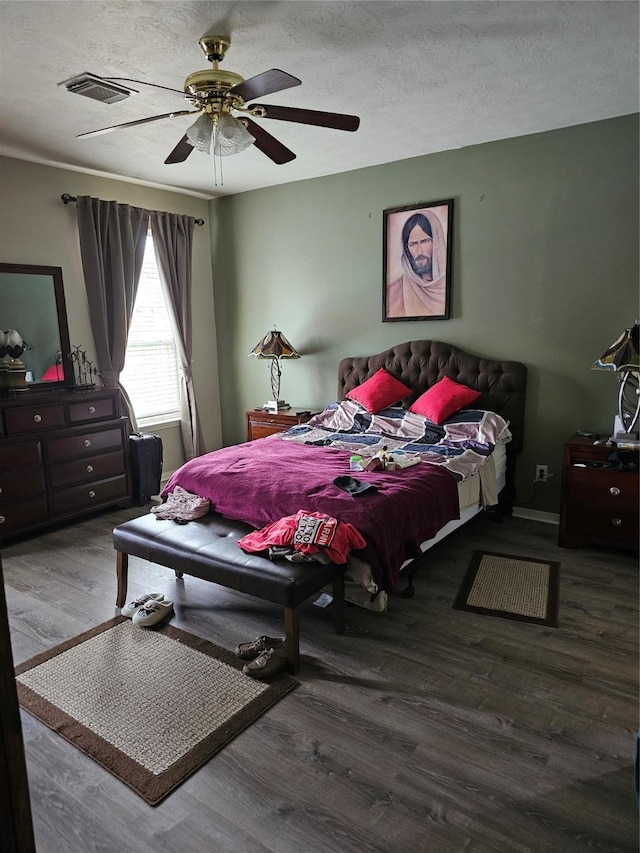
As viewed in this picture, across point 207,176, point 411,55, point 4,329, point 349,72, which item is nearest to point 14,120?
point 4,329

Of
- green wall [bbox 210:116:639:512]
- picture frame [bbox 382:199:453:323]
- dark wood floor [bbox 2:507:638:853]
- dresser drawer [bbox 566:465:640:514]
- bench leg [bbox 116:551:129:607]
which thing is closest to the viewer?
dark wood floor [bbox 2:507:638:853]

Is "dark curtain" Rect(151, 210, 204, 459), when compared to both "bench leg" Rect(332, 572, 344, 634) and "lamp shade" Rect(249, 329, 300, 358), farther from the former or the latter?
"bench leg" Rect(332, 572, 344, 634)

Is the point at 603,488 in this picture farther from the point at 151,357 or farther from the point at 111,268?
the point at 111,268

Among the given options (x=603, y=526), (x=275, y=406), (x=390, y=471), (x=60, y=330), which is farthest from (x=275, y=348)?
(x=603, y=526)

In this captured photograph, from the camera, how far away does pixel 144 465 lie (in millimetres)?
4863

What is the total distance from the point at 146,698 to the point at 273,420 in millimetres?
3103

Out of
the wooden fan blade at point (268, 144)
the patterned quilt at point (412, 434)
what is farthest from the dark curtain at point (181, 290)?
the wooden fan blade at point (268, 144)

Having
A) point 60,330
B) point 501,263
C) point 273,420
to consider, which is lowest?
point 273,420

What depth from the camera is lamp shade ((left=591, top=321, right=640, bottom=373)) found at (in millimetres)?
3508

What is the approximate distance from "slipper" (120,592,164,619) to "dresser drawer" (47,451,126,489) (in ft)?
5.24

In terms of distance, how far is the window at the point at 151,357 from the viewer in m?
5.30

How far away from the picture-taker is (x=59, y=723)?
221cm

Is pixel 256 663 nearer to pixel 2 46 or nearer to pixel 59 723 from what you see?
pixel 59 723

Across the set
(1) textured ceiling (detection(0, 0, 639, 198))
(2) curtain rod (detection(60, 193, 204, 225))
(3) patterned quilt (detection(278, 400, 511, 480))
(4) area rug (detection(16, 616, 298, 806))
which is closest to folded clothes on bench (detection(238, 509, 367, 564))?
(4) area rug (detection(16, 616, 298, 806))
